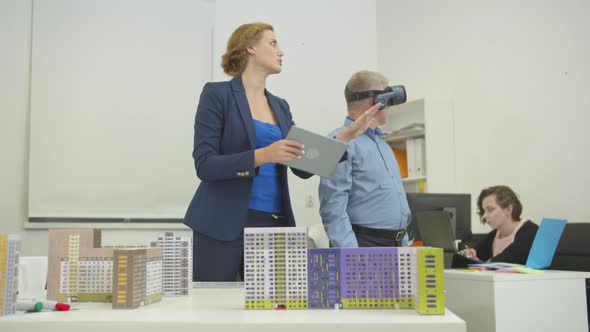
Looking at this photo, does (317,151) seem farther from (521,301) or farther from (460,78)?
(460,78)

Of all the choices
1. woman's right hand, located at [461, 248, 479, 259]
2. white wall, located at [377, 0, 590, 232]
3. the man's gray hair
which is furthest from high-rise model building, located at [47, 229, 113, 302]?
white wall, located at [377, 0, 590, 232]

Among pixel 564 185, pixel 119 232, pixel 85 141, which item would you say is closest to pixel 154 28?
pixel 85 141

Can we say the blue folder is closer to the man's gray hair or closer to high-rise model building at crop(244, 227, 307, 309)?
the man's gray hair

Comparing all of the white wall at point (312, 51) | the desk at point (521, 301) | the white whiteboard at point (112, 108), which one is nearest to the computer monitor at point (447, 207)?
the desk at point (521, 301)

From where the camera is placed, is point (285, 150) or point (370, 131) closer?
point (285, 150)

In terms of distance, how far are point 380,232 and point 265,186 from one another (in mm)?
560

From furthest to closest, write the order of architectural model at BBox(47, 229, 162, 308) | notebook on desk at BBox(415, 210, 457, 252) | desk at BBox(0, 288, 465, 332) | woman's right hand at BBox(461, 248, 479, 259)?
woman's right hand at BBox(461, 248, 479, 259) → notebook on desk at BBox(415, 210, 457, 252) → architectural model at BBox(47, 229, 162, 308) → desk at BBox(0, 288, 465, 332)

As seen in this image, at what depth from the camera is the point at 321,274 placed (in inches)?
45.2

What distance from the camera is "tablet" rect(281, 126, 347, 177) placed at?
1417mm

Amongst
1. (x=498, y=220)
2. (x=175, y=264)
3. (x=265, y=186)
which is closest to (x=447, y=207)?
(x=498, y=220)

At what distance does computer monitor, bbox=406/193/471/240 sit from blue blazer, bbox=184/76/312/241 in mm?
1457

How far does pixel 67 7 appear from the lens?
14.4 ft

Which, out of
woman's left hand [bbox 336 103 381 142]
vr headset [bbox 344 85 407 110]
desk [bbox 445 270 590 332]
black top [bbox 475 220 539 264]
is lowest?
desk [bbox 445 270 590 332]

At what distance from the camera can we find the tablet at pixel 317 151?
4.65 feet
